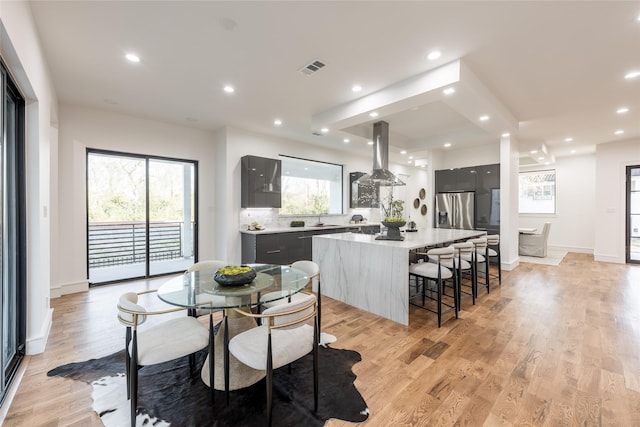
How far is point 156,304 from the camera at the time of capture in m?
3.72

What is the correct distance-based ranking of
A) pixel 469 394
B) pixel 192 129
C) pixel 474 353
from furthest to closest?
1. pixel 192 129
2. pixel 474 353
3. pixel 469 394

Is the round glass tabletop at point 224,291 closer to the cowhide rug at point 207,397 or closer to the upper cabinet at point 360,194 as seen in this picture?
the cowhide rug at point 207,397

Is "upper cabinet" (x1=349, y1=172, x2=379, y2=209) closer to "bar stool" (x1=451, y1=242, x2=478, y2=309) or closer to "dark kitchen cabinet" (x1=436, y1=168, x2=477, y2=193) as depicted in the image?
"dark kitchen cabinet" (x1=436, y1=168, x2=477, y2=193)

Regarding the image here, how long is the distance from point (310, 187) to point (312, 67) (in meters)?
3.88

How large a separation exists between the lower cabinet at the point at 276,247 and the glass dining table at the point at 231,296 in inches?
102

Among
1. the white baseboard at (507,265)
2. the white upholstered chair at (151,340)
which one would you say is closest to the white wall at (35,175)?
the white upholstered chair at (151,340)

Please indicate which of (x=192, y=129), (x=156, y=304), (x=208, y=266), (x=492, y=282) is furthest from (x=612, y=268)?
(x=192, y=129)

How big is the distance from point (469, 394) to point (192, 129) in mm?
5848

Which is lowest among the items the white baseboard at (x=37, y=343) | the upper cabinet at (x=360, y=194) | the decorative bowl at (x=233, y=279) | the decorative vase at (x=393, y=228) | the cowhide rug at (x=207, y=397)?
the cowhide rug at (x=207, y=397)

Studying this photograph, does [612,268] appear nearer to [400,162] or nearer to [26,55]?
[400,162]

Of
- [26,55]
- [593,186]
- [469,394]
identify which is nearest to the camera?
[469,394]

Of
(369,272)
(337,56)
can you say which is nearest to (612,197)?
(369,272)

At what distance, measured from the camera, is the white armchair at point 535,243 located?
7.14 metres

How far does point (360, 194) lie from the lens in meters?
7.72
